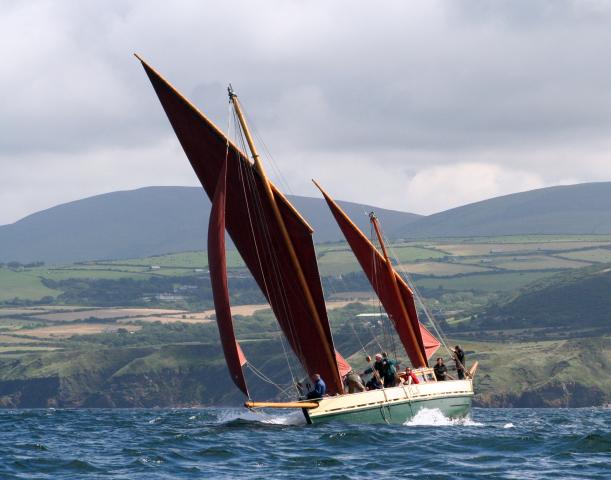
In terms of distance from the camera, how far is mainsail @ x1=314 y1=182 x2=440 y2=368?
7162 centimetres

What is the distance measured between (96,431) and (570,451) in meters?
25.9

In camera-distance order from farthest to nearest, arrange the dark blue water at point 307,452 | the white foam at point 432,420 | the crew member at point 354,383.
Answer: the white foam at point 432,420, the crew member at point 354,383, the dark blue water at point 307,452

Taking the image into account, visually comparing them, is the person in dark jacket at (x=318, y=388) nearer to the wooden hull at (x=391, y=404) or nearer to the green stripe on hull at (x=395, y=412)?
the wooden hull at (x=391, y=404)

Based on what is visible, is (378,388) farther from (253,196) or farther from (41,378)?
(41,378)

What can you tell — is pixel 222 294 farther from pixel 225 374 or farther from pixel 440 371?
pixel 225 374

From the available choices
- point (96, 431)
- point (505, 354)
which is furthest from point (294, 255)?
point (505, 354)

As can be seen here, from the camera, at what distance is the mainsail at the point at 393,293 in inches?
2820

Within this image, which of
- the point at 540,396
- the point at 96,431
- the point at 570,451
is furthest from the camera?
the point at 540,396

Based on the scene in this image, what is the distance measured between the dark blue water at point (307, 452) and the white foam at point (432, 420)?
0.53 meters

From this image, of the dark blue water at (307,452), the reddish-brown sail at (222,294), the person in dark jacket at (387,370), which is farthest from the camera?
the person in dark jacket at (387,370)

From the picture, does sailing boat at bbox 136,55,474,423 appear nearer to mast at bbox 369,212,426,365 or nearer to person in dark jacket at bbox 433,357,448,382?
person in dark jacket at bbox 433,357,448,382

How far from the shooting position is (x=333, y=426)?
5794 centimetres

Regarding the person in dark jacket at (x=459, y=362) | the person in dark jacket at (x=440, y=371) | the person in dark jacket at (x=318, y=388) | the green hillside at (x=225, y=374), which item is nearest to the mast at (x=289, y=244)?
the person in dark jacket at (x=318, y=388)

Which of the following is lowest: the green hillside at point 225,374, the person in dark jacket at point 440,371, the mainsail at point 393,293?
the green hillside at point 225,374
